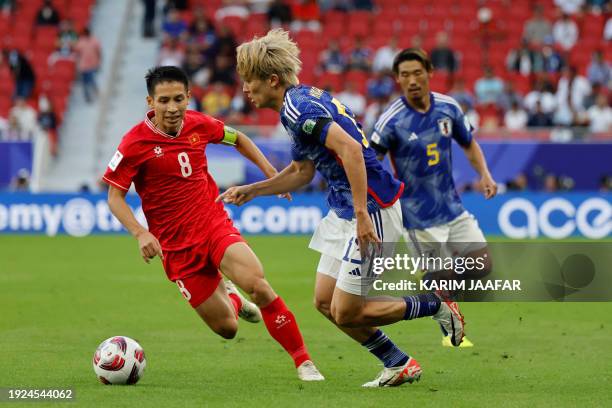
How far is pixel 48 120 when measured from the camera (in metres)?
25.4

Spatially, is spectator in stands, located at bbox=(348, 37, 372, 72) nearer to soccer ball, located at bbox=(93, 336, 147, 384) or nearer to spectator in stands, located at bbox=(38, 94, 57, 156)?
spectator in stands, located at bbox=(38, 94, 57, 156)

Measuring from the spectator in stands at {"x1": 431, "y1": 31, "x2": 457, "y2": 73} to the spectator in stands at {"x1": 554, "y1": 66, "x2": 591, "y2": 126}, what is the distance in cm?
250

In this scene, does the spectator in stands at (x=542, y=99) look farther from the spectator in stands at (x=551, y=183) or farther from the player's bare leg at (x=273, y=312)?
the player's bare leg at (x=273, y=312)

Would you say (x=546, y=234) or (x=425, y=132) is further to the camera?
(x=546, y=234)

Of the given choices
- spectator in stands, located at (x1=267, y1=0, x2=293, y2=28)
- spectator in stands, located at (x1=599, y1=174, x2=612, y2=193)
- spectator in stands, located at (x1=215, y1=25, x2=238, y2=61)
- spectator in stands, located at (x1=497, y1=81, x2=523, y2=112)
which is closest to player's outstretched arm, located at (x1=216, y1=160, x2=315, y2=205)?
spectator in stands, located at (x1=599, y1=174, x2=612, y2=193)

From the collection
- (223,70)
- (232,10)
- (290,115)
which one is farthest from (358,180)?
(232,10)

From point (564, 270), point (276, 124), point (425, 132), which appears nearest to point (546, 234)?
point (276, 124)

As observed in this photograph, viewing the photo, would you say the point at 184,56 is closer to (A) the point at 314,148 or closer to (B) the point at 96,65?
(B) the point at 96,65

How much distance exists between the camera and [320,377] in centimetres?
802

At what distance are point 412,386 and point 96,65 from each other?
20.6 m

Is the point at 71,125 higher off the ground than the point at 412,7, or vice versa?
the point at 412,7

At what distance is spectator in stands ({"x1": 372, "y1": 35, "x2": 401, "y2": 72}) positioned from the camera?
85.7ft

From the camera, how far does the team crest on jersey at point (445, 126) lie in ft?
34.3

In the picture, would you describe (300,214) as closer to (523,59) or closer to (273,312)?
(523,59)
